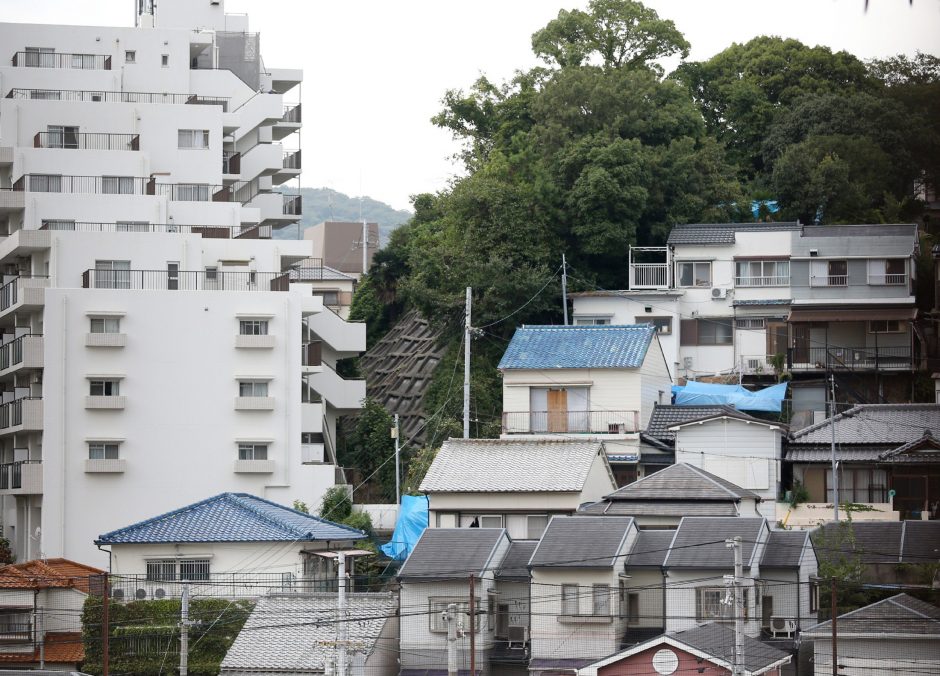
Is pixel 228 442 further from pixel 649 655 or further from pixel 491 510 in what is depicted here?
pixel 649 655

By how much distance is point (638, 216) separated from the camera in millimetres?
54812

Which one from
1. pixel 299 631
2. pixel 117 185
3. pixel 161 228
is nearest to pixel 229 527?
pixel 299 631

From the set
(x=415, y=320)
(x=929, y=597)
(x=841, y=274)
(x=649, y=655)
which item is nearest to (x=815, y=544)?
(x=929, y=597)

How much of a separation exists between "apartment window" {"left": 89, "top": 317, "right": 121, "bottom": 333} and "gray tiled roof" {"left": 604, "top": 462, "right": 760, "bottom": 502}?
738 inches

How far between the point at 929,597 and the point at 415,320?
1212 inches

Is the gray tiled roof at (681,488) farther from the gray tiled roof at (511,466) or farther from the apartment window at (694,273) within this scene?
the apartment window at (694,273)

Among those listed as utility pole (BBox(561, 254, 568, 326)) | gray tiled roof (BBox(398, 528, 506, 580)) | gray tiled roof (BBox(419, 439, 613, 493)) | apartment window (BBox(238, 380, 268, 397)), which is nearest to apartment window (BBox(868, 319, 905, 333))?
utility pole (BBox(561, 254, 568, 326))

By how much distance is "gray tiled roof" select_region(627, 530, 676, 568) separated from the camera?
37.1 meters

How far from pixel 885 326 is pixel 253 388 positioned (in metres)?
22.5

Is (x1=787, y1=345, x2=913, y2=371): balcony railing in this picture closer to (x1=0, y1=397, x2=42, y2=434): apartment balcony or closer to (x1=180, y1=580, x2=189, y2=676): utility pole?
(x1=0, y1=397, x2=42, y2=434): apartment balcony

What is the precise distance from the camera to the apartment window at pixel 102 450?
4959cm

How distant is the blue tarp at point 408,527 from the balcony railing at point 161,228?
612 inches

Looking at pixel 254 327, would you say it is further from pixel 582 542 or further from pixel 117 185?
pixel 582 542

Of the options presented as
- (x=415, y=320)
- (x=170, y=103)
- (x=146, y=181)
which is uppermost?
(x=170, y=103)
